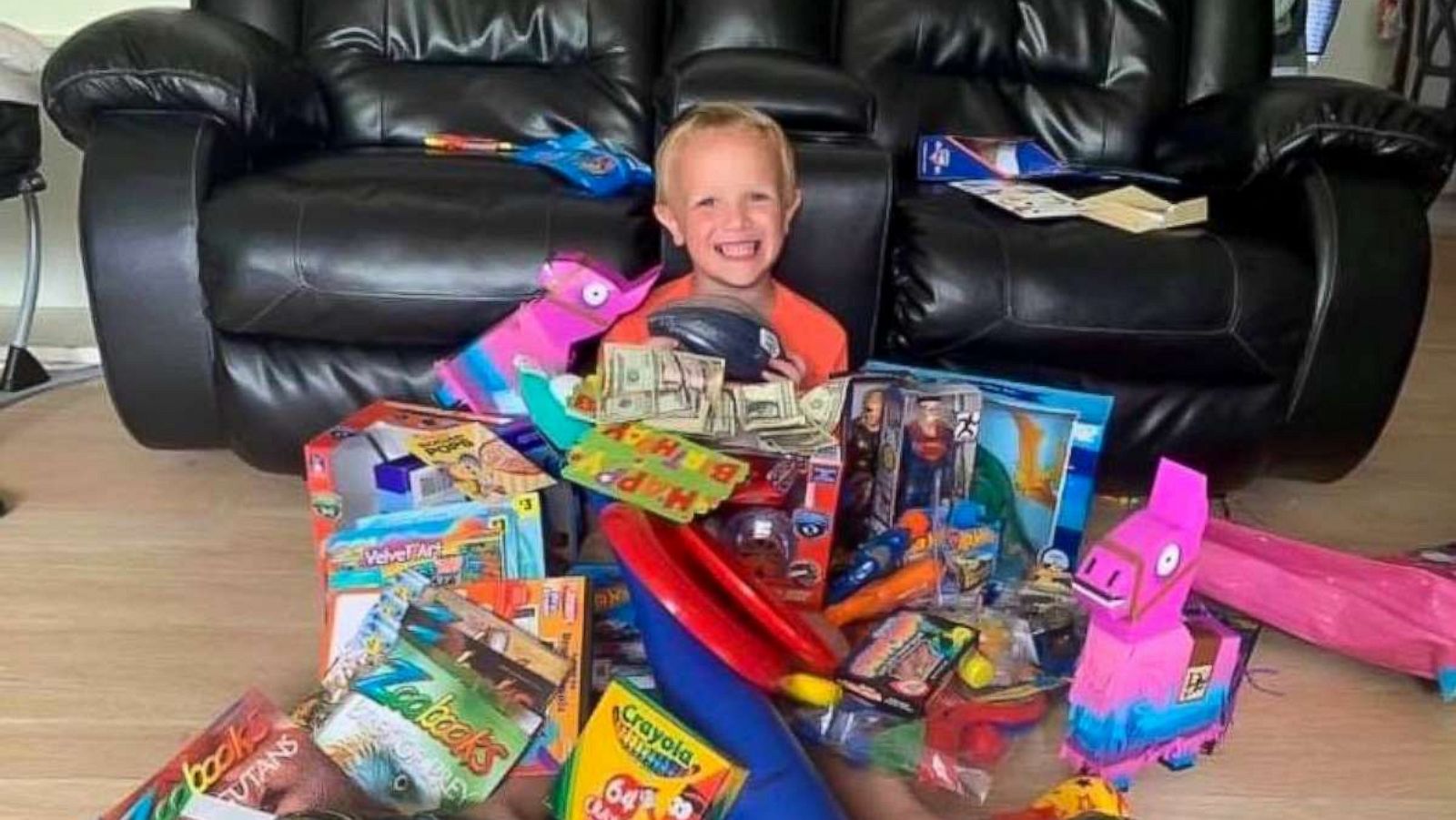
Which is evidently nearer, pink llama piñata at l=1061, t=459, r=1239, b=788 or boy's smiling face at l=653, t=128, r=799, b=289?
pink llama piñata at l=1061, t=459, r=1239, b=788

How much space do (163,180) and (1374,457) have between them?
1.79 meters

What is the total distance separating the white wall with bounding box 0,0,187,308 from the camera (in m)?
2.56

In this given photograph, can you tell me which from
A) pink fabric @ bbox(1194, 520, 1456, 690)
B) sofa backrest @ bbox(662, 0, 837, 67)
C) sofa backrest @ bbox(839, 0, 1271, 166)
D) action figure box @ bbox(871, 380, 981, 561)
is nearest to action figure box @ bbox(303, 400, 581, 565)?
action figure box @ bbox(871, 380, 981, 561)

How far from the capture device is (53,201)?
2594 mm

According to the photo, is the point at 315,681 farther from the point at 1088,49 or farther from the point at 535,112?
the point at 1088,49

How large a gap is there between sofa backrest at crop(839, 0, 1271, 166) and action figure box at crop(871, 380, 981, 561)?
76 centimetres

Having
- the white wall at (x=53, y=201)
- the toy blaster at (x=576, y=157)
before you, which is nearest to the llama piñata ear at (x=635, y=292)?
the toy blaster at (x=576, y=157)

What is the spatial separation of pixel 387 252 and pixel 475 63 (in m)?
0.66

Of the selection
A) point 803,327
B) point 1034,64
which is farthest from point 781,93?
point 1034,64

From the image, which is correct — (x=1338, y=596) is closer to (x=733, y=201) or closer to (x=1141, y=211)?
(x=1141, y=211)

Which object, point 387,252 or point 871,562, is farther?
point 387,252

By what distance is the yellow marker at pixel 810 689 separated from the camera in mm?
1385

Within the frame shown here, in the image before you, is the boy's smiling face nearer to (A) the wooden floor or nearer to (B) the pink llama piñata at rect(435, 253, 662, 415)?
(B) the pink llama piñata at rect(435, 253, 662, 415)

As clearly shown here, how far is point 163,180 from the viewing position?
1828 millimetres
